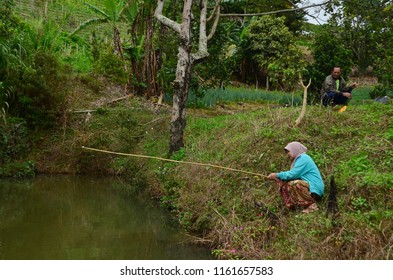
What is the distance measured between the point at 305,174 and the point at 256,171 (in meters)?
1.34

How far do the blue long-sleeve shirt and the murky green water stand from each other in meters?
1.43

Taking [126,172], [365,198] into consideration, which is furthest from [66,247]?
[126,172]

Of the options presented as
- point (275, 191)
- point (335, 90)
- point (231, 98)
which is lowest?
point (275, 191)

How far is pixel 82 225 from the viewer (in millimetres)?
7566

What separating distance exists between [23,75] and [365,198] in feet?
27.0

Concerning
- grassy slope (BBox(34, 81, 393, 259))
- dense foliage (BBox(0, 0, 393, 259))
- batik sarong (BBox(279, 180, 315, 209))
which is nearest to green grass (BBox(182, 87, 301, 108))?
dense foliage (BBox(0, 0, 393, 259))

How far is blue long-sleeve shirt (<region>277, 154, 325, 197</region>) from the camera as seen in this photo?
595cm

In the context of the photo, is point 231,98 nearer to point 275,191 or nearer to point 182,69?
point 182,69

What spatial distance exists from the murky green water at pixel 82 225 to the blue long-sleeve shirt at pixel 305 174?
1.43 metres

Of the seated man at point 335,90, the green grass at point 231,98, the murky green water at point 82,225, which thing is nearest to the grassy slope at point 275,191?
the murky green water at point 82,225

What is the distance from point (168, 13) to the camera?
1379cm

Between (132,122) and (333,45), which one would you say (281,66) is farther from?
(333,45)

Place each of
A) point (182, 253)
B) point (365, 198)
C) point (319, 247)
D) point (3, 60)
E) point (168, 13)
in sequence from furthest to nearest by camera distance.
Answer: point (168, 13), point (3, 60), point (182, 253), point (365, 198), point (319, 247)

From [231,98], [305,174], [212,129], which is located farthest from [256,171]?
[231,98]
